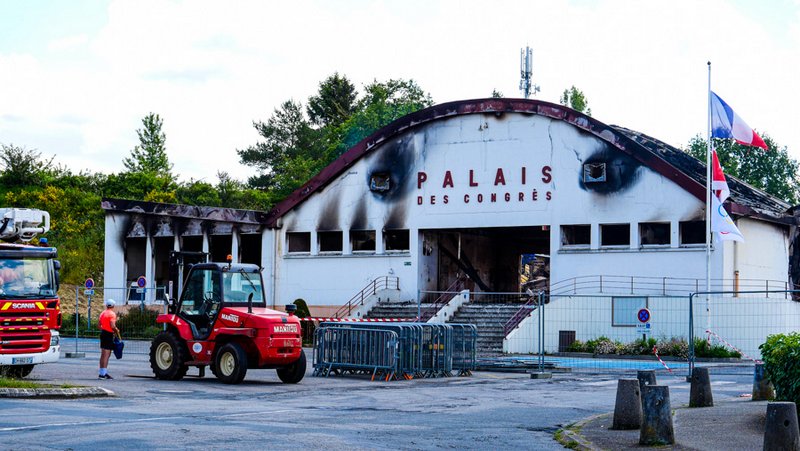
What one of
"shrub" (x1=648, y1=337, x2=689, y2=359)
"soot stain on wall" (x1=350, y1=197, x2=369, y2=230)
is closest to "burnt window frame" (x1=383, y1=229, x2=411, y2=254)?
"soot stain on wall" (x1=350, y1=197, x2=369, y2=230)

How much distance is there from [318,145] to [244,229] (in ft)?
Result: 173

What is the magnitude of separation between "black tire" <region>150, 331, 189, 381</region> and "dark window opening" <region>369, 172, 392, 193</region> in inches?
951

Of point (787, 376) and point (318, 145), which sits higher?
point (318, 145)

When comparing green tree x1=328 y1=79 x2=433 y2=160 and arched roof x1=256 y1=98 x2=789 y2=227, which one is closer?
arched roof x1=256 y1=98 x2=789 y2=227

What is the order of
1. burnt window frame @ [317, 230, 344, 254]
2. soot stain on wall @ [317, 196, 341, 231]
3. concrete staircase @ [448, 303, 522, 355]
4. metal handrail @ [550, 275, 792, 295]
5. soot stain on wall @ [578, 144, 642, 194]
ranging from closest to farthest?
concrete staircase @ [448, 303, 522, 355], metal handrail @ [550, 275, 792, 295], soot stain on wall @ [578, 144, 642, 194], soot stain on wall @ [317, 196, 341, 231], burnt window frame @ [317, 230, 344, 254]

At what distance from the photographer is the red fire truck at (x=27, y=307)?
21594 mm

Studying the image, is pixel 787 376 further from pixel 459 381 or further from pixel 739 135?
pixel 739 135

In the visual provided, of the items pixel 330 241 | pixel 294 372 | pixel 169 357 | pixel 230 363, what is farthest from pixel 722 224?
pixel 169 357

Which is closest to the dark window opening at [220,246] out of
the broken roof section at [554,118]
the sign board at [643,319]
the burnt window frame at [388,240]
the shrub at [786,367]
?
the broken roof section at [554,118]

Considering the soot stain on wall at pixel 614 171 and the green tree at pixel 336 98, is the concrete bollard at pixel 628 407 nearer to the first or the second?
the soot stain on wall at pixel 614 171

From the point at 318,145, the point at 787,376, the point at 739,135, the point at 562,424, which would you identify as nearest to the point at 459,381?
the point at 562,424

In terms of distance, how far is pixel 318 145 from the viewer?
335ft

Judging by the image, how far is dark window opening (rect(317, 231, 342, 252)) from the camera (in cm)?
4903

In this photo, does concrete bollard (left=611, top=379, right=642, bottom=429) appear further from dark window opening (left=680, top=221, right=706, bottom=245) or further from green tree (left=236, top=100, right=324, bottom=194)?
green tree (left=236, top=100, right=324, bottom=194)
